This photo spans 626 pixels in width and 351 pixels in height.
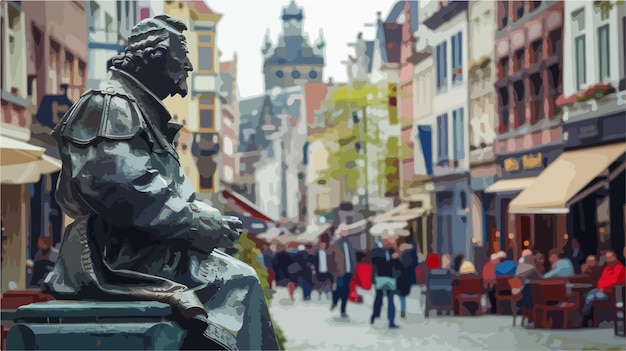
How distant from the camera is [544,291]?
1906 centimetres

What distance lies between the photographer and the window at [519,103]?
110 ft

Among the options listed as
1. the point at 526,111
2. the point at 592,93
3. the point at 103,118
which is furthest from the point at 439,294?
the point at 103,118

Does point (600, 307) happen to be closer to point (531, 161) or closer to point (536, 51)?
point (531, 161)

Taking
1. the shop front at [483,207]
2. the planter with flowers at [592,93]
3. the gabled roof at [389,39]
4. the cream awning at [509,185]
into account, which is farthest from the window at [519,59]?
the gabled roof at [389,39]

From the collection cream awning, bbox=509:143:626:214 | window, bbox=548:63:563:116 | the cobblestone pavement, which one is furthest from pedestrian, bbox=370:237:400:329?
window, bbox=548:63:563:116

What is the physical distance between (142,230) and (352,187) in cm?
4484

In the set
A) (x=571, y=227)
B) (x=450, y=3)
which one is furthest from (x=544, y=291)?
(x=450, y=3)

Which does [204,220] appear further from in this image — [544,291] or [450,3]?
[450,3]

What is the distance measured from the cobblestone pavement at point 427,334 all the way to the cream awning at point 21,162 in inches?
192

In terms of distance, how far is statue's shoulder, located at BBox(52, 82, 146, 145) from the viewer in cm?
452

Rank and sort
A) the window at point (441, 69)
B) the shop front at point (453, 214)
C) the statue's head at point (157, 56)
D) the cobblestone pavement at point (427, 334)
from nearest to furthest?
the statue's head at point (157, 56)
the cobblestone pavement at point (427, 334)
the shop front at point (453, 214)
the window at point (441, 69)

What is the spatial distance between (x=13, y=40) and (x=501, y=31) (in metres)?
17.8

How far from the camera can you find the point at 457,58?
41750 mm

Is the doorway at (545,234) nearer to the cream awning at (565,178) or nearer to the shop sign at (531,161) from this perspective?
the shop sign at (531,161)
